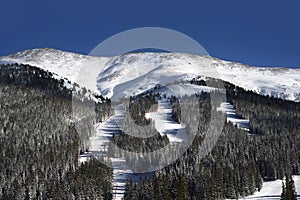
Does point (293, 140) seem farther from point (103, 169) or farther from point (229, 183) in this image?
point (103, 169)

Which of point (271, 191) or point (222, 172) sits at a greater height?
point (222, 172)

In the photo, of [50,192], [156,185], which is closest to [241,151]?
[156,185]

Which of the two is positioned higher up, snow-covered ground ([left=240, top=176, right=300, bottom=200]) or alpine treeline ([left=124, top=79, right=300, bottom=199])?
alpine treeline ([left=124, top=79, right=300, bottom=199])

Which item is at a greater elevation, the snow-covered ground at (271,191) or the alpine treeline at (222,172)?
the alpine treeline at (222,172)

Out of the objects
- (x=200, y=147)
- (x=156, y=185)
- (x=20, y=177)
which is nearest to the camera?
(x=156, y=185)

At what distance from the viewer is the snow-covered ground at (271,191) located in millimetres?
131863

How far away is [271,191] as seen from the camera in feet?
467

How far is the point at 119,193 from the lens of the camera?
5910 inches

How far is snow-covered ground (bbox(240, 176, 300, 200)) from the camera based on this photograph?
131863mm

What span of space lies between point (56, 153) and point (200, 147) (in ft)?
226

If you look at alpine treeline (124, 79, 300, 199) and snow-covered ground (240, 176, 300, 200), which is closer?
alpine treeline (124, 79, 300, 199)

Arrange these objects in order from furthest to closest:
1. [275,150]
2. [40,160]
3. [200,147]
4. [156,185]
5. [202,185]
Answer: [200,147], [275,150], [40,160], [202,185], [156,185]

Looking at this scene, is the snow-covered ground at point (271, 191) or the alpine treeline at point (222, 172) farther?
the snow-covered ground at point (271, 191)

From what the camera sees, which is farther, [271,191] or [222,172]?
[271,191]
